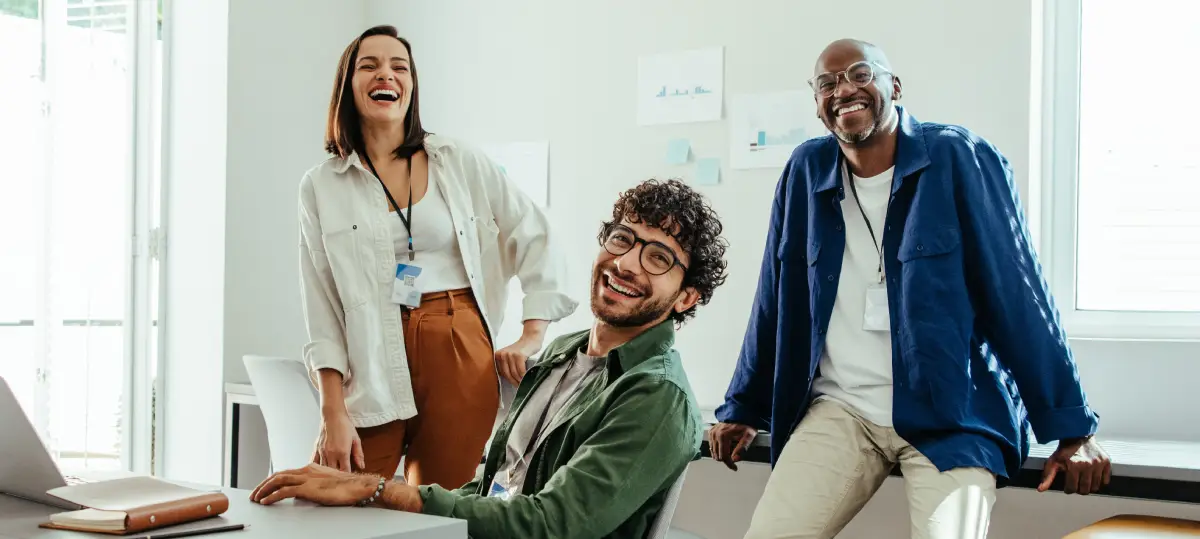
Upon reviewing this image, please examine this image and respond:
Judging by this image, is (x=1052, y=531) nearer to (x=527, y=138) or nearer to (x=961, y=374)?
(x=961, y=374)

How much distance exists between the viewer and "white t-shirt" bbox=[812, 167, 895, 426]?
2.10m

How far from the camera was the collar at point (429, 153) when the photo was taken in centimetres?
237

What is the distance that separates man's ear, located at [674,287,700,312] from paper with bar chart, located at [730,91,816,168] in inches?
60.7

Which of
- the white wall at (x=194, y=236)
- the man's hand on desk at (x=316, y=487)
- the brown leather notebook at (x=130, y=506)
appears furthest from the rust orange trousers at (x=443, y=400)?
the white wall at (x=194, y=236)

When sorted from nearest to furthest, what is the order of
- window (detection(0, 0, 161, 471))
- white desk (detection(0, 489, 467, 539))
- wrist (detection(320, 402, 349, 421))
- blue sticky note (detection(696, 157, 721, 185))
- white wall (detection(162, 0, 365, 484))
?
1. white desk (detection(0, 489, 467, 539))
2. wrist (detection(320, 402, 349, 421))
3. blue sticky note (detection(696, 157, 721, 185))
4. window (detection(0, 0, 161, 471))
5. white wall (detection(162, 0, 365, 484))

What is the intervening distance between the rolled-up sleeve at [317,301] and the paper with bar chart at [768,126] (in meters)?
1.47

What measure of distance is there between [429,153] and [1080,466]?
58.4 inches

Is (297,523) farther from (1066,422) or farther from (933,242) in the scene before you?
(1066,422)

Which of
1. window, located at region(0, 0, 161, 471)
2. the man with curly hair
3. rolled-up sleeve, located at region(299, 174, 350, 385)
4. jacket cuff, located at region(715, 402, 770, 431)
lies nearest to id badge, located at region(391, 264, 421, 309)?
rolled-up sleeve, located at region(299, 174, 350, 385)

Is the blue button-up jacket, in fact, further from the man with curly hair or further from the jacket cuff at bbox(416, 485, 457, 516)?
the jacket cuff at bbox(416, 485, 457, 516)

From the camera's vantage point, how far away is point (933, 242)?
2.04 metres

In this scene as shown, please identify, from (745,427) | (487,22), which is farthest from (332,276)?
(487,22)

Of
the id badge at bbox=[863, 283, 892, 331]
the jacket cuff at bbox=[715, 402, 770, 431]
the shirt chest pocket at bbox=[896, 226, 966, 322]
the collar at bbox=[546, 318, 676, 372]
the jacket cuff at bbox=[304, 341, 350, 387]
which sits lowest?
the jacket cuff at bbox=[715, 402, 770, 431]

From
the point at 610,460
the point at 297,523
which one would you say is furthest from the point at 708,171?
the point at 297,523
